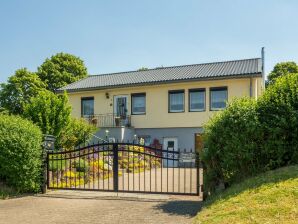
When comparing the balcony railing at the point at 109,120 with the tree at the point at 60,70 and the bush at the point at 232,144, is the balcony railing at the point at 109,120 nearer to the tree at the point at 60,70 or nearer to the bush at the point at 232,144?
the bush at the point at 232,144

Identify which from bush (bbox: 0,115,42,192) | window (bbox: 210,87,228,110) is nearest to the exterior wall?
window (bbox: 210,87,228,110)

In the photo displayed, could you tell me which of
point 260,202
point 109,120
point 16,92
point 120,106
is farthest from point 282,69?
point 260,202

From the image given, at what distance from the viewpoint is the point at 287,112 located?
840 cm

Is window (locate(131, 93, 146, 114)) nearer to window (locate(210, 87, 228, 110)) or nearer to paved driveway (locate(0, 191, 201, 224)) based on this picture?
window (locate(210, 87, 228, 110))

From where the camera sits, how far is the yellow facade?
21788mm

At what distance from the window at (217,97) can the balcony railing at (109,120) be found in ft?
19.8

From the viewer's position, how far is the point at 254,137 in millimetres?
8445

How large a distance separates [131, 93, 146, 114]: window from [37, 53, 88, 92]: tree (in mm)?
18708

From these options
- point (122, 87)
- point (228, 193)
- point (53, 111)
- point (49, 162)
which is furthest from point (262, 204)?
point (122, 87)

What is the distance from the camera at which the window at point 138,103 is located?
80.7 feet

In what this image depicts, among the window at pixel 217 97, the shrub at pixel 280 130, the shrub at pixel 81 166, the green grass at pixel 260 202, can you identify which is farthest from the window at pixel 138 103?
the green grass at pixel 260 202

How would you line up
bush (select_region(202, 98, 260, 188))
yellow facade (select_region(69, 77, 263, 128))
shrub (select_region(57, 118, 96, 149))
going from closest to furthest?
bush (select_region(202, 98, 260, 188))
shrub (select_region(57, 118, 96, 149))
yellow facade (select_region(69, 77, 263, 128))

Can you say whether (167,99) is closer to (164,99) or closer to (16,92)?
(164,99)

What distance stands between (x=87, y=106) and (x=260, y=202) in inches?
835
